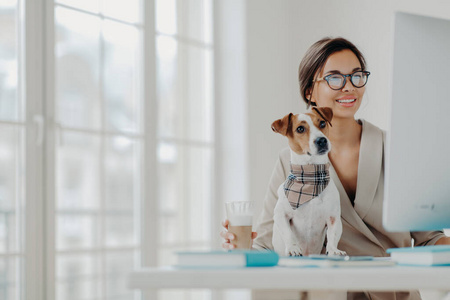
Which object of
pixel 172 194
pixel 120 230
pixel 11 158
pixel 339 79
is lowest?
pixel 120 230

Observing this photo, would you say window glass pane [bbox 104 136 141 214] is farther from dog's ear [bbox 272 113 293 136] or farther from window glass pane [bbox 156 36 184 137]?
dog's ear [bbox 272 113 293 136]

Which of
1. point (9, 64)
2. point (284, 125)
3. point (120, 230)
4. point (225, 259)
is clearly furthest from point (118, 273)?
point (225, 259)

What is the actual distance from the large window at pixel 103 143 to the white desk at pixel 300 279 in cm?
175

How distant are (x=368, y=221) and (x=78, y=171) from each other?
5.10 feet

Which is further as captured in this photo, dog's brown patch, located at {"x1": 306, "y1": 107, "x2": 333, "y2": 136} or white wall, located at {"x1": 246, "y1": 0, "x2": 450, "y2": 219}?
white wall, located at {"x1": 246, "y1": 0, "x2": 450, "y2": 219}

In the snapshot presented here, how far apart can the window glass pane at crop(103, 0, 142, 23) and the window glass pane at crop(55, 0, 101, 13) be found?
55mm

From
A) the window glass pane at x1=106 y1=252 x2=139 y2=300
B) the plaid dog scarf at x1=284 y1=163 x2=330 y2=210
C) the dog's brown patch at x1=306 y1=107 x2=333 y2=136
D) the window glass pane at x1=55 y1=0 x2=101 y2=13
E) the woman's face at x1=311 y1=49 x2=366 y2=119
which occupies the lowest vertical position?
the window glass pane at x1=106 y1=252 x2=139 y2=300

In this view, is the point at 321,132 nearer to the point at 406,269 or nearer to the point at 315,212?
the point at 315,212

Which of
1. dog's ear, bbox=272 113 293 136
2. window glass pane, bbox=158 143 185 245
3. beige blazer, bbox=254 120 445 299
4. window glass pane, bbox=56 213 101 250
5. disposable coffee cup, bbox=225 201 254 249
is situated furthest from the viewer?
window glass pane, bbox=158 143 185 245

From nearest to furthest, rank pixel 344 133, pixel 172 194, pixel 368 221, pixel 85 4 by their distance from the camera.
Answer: pixel 368 221, pixel 344 133, pixel 85 4, pixel 172 194

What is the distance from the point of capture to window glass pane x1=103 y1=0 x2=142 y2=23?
3.04 m

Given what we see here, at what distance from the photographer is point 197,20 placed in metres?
3.60

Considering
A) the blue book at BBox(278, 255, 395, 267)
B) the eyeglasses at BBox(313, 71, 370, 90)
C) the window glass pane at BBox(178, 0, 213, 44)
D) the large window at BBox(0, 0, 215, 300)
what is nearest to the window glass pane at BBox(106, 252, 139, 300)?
the large window at BBox(0, 0, 215, 300)

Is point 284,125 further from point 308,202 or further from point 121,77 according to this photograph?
point 121,77
